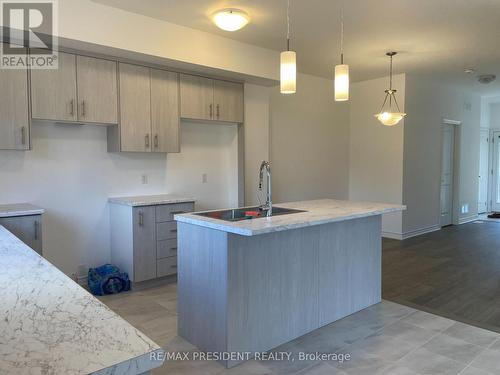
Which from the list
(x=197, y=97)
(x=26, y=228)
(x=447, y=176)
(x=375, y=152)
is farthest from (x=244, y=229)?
(x=447, y=176)

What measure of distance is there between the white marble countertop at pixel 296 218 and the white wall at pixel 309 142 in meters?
2.41

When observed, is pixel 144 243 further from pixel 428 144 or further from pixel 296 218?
pixel 428 144

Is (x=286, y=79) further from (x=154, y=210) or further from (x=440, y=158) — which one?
(x=440, y=158)

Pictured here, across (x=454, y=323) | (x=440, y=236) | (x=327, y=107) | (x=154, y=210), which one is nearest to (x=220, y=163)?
(x=154, y=210)

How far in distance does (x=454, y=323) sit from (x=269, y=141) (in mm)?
3287

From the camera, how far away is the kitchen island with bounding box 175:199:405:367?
2.41 meters

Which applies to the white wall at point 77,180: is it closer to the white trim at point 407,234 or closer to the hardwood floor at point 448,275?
the hardwood floor at point 448,275

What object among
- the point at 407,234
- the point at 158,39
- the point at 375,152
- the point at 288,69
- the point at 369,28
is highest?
the point at 369,28

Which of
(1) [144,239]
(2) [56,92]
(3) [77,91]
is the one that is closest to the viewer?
(2) [56,92]

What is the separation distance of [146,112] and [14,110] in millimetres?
1188

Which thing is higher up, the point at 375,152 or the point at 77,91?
the point at 77,91

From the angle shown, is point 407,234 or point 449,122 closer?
point 407,234

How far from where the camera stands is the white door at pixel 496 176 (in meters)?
8.95

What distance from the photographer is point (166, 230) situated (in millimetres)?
3979
